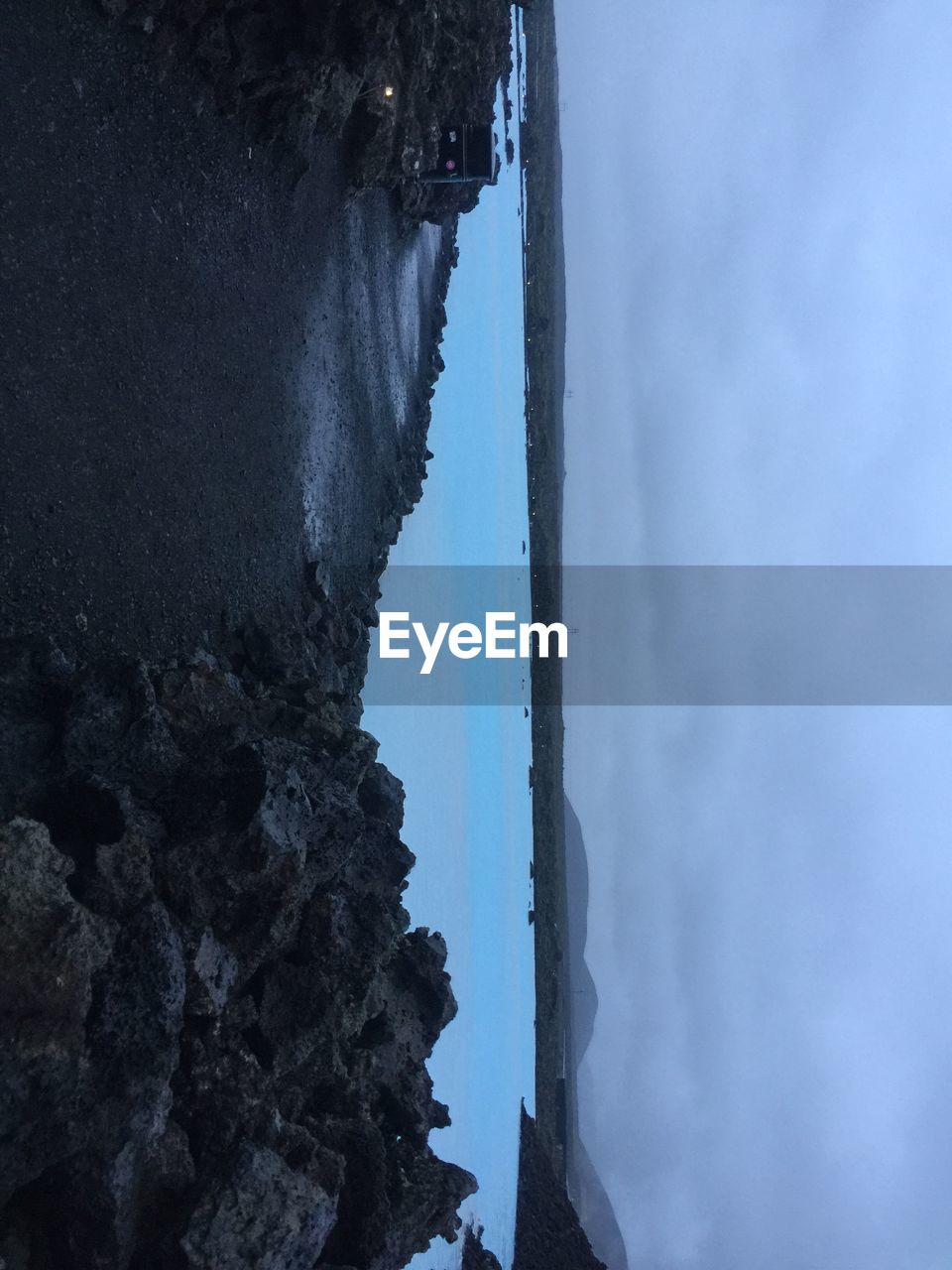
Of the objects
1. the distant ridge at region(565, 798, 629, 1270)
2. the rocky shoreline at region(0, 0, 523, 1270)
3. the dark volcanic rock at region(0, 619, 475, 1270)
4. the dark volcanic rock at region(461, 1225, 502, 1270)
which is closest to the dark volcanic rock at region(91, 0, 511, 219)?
the rocky shoreline at region(0, 0, 523, 1270)

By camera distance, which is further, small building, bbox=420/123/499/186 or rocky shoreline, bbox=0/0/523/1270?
small building, bbox=420/123/499/186

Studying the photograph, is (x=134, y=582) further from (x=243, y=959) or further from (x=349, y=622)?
(x=349, y=622)

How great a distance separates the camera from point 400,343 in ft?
44.7

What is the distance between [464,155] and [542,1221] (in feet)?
51.7

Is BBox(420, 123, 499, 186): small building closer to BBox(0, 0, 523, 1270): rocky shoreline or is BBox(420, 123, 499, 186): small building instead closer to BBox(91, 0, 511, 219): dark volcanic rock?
BBox(91, 0, 511, 219): dark volcanic rock

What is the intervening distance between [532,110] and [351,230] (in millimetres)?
14183

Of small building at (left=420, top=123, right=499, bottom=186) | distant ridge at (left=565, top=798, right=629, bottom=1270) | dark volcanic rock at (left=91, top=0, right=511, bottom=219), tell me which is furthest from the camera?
distant ridge at (left=565, top=798, right=629, bottom=1270)

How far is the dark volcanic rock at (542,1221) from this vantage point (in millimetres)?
15203

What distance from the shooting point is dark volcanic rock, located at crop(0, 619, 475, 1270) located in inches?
165

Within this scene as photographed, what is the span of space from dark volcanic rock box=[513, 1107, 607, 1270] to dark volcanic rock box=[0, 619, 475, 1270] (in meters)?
9.74

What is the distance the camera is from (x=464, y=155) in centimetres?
1241

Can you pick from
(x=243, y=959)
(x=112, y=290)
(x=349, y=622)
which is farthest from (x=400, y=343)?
(x=243, y=959)

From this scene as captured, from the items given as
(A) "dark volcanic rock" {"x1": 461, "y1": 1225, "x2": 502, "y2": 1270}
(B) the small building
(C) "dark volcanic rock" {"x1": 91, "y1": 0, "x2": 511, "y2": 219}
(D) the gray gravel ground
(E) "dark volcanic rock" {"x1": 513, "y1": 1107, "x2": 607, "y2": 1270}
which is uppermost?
(B) the small building

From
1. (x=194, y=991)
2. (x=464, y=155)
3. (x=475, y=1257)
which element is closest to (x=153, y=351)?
(x=194, y=991)
